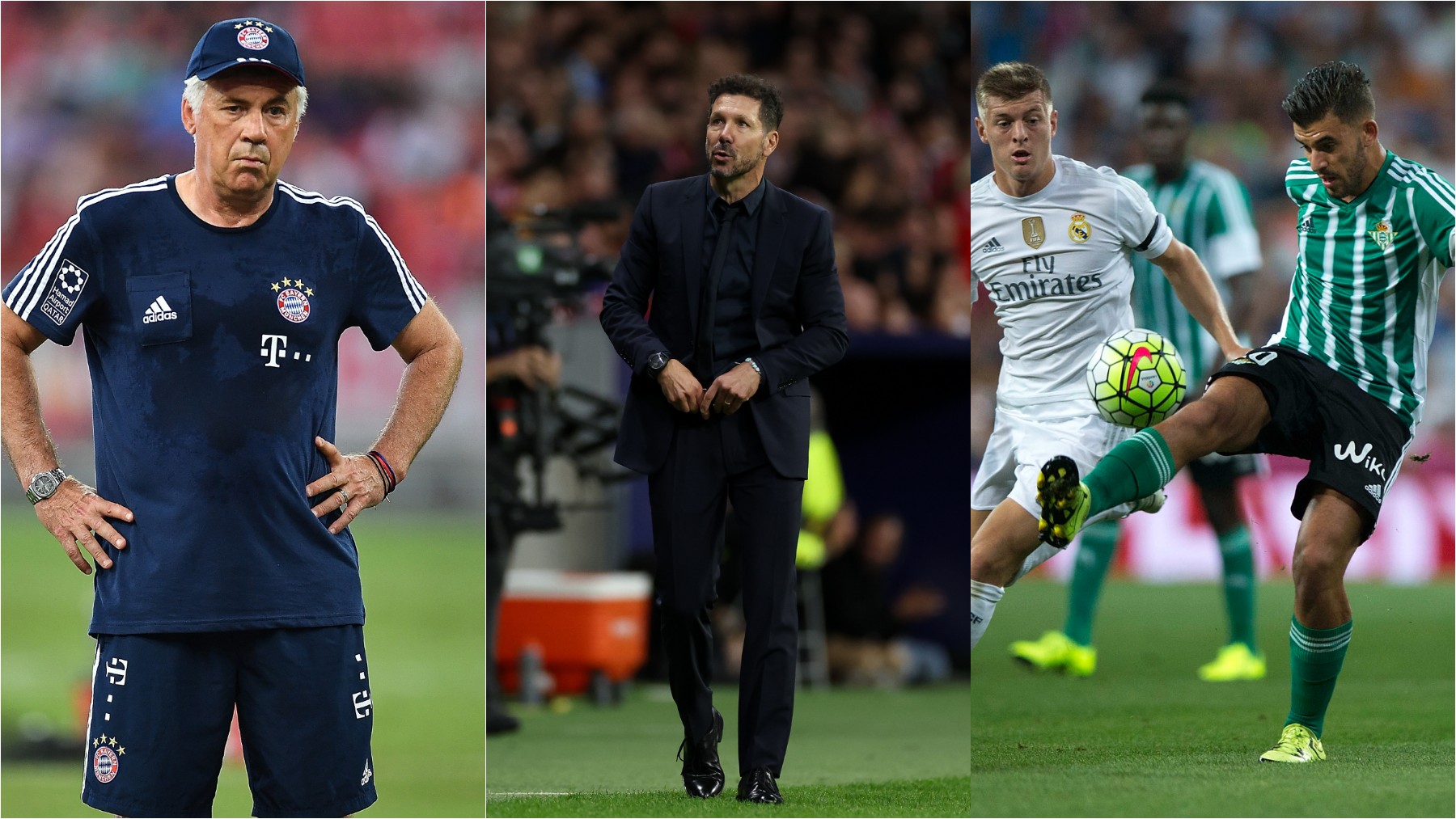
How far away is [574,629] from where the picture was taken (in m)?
8.29

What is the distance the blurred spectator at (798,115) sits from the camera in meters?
10.5

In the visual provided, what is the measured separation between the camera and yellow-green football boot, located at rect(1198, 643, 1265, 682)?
532cm

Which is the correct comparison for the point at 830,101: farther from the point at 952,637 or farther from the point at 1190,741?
the point at 1190,741

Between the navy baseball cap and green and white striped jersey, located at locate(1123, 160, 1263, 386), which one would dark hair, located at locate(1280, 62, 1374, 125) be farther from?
the navy baseball cap

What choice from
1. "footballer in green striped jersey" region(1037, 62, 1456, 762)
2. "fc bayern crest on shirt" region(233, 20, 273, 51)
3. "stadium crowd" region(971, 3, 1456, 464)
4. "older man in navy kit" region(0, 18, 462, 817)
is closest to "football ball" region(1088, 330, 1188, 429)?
"footballer in green striped jersey" region(1037, 62, 1456, 762)

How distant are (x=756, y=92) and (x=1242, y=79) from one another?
171 centimetres

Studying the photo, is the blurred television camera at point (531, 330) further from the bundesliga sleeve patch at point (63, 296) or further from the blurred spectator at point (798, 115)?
the bundesliga sleeve patch at point (63, 296)

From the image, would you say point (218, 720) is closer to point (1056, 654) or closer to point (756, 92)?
point (756, 92)

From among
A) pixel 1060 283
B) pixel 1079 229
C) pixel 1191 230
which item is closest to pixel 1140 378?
pixel 1060 283

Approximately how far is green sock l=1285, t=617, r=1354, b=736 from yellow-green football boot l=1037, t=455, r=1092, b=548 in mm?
899

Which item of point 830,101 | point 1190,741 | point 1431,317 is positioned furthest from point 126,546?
point 830,101

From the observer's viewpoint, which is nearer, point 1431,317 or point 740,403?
point 740,403

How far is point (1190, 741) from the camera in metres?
4.87

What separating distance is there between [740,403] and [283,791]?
1.80 meters
